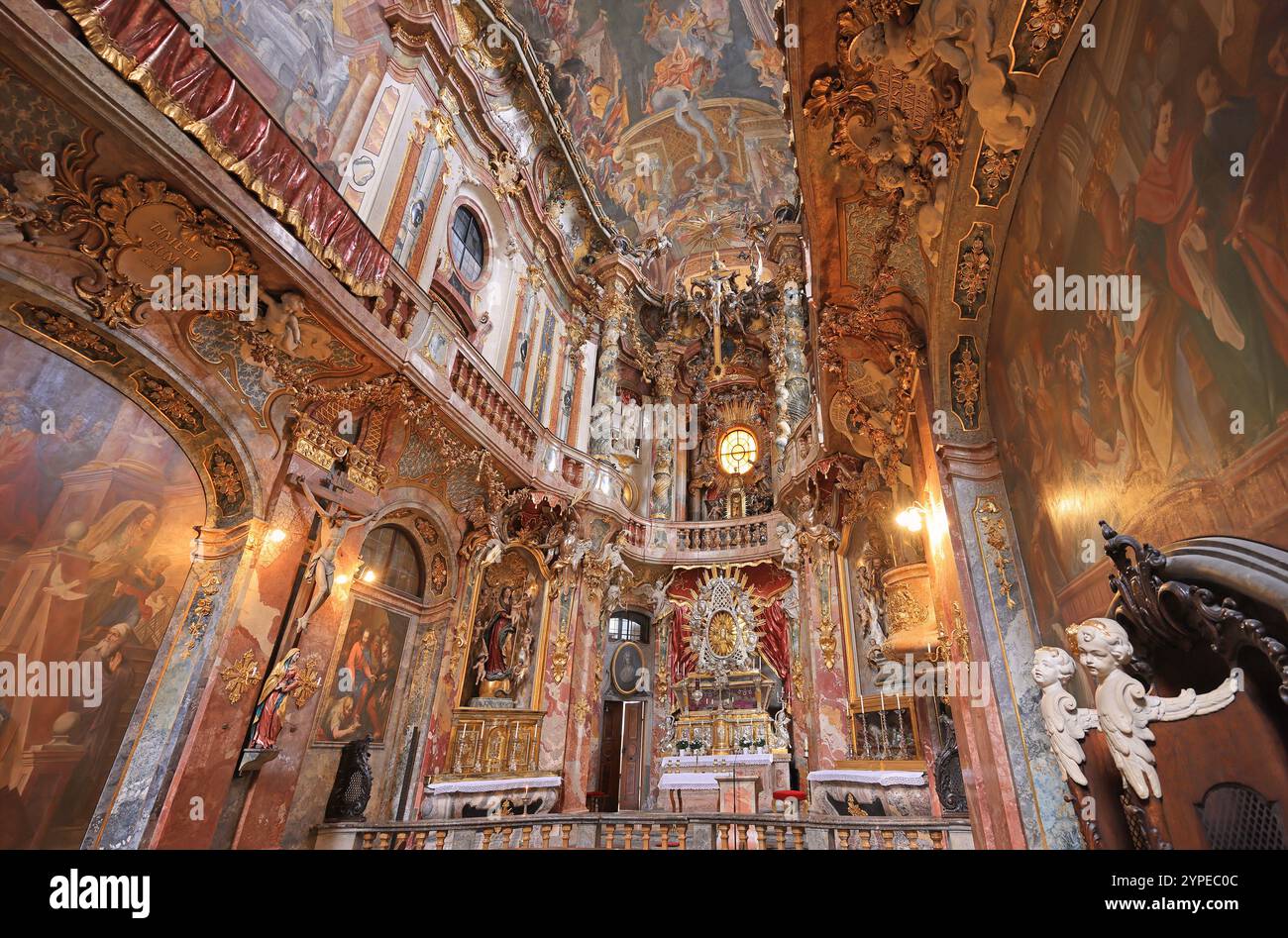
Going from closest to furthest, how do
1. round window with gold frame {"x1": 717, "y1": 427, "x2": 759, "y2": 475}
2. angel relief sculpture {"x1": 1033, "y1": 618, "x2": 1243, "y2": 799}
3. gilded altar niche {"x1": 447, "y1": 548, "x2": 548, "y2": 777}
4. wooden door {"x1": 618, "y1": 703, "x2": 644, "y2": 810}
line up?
angel relief sculpture {"x1": 1033, "y1": 618, "x2": 1243, "y2": 799}, gilded altar niche {"x1": 447, "y1": 548, "x2": 548, "y2": 777}, wooden door {"x1": 618, "y1": 703, "x2": 644, "y2": 810}, round window with gold frame {"x1": 717, "y1": 427, "x2": 759, "y2": 475}

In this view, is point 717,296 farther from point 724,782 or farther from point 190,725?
point 190,725

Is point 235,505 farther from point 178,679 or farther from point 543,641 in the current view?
point 543,641

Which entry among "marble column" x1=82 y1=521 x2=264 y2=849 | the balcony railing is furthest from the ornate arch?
the balcony railing

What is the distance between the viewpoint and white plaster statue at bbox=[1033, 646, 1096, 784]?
2893 mm

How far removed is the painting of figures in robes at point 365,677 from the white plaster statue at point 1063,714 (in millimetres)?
8196

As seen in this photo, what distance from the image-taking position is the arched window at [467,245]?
1049 centimetres

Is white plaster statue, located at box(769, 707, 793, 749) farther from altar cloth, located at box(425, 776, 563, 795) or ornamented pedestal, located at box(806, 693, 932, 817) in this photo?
altar cloth, located at box(425, 776, 563, 795)

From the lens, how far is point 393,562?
9.27 metres

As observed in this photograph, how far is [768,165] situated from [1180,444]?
1764 centimetres

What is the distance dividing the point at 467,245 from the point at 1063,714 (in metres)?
11.3

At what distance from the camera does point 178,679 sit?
18.7ft

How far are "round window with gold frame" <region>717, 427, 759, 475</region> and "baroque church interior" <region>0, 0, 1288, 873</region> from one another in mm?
3173
